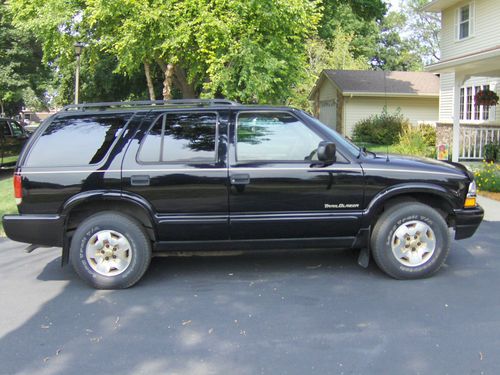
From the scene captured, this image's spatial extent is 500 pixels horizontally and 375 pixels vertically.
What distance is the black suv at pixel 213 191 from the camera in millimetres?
4867

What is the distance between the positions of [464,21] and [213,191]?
17.3 meters

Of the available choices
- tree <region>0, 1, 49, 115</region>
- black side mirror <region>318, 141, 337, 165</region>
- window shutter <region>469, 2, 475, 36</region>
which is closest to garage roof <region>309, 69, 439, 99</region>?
window shutter <region>469, 2, 475, 36</region>

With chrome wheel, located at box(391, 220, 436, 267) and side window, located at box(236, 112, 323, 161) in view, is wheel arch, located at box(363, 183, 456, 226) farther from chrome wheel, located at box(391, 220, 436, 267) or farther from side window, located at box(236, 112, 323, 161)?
side window, located at box(236, 112, 323, 161)

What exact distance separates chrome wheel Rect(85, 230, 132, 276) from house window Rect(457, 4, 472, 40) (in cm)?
1742

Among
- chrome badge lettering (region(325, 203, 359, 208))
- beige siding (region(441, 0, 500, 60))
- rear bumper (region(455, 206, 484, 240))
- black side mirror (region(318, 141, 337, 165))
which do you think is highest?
beige siding (region(441, 0, 500, 60))

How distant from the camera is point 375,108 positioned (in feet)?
90.6

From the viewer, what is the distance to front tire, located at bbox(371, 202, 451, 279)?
5008 millimetres

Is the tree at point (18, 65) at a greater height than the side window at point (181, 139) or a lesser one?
greater

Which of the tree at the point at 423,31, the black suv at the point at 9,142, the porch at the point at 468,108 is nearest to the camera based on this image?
the black suv at the point at 9,142

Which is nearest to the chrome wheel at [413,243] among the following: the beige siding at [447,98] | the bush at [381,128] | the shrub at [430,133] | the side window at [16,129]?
the side window at [16,129]

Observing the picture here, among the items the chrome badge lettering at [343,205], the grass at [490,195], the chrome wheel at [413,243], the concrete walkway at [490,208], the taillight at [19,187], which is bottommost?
the concrete walkway at [490,208]

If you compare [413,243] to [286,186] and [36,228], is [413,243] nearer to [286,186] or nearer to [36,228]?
[286,186]

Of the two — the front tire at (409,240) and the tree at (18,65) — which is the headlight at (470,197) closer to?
the front tire at (409,240)

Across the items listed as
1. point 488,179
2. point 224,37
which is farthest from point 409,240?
point 224,37
